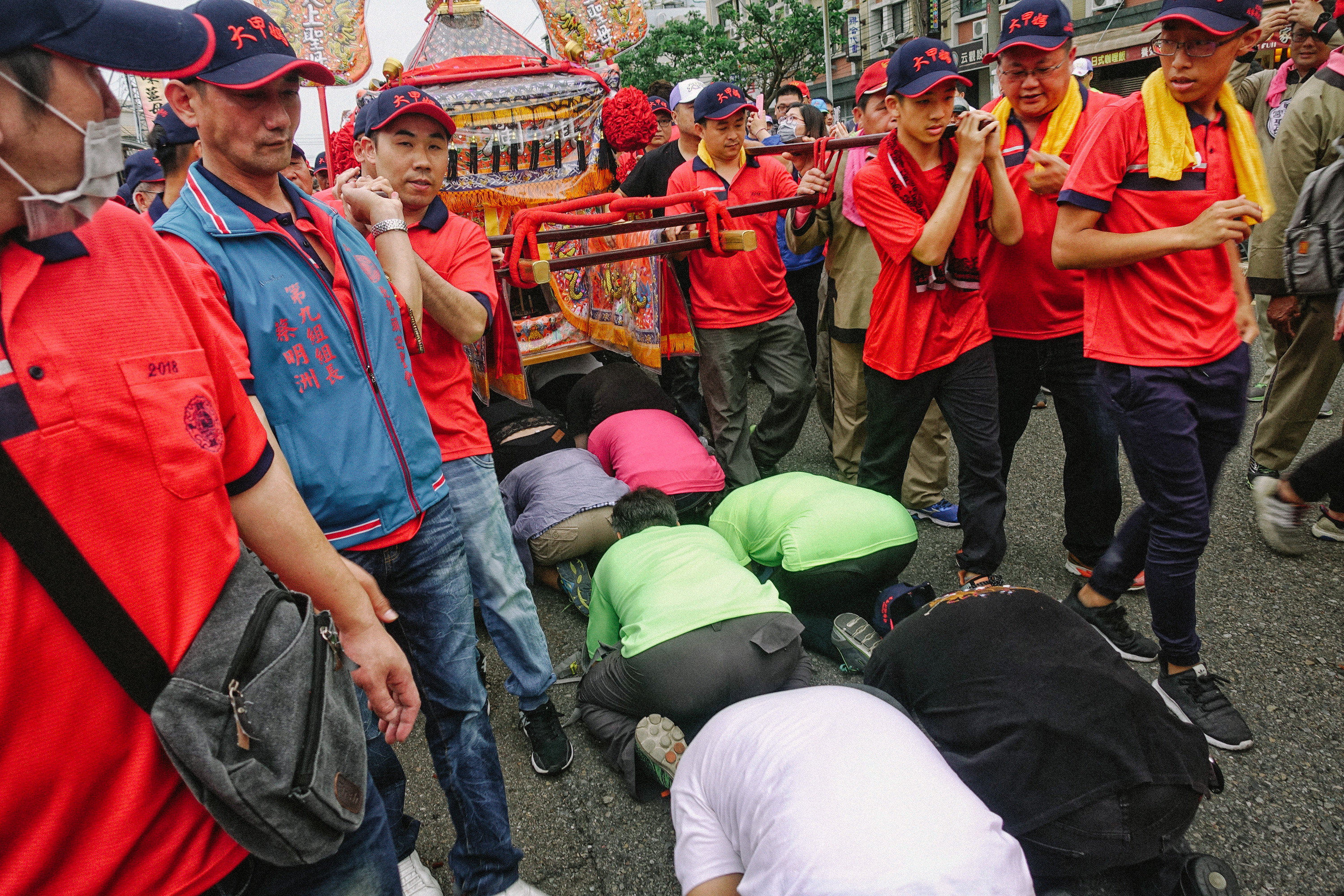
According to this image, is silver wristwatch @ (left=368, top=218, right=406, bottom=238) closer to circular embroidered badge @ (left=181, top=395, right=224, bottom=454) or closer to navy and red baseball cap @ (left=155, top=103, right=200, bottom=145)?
navy and red baseball cap @ (left=155, top=103, right=200, bottom=145)

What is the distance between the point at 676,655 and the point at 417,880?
87 centimetres

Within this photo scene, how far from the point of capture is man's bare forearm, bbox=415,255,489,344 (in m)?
2.30

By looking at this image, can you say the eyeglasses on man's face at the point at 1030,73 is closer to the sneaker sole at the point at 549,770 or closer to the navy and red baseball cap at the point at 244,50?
the navy and red baseball cap at the point at 244,50

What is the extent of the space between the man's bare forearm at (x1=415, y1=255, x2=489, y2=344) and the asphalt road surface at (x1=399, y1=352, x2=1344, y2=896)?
139 cm

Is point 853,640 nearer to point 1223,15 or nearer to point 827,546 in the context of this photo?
point 827,546

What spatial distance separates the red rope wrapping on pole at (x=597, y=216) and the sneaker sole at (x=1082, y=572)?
6.67 ft

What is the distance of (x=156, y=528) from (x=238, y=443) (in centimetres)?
24

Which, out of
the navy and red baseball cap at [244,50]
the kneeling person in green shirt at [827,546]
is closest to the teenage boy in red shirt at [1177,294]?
the kneeling person in green shirt at [827,546]

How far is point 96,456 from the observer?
0.90 metres

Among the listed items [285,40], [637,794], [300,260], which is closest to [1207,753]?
[637,794]

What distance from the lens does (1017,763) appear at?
1.73 meters

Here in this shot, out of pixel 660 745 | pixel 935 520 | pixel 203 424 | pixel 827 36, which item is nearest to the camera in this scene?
pixel 203 424

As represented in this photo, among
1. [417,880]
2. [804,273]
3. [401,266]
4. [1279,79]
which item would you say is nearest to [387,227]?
[401,266]

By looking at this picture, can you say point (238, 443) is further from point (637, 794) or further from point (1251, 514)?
point (1251, 514)
